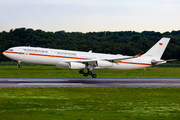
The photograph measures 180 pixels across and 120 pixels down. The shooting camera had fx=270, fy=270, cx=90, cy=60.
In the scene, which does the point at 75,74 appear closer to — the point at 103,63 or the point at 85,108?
the point at 103,63

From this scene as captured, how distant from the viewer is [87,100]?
75.3ft

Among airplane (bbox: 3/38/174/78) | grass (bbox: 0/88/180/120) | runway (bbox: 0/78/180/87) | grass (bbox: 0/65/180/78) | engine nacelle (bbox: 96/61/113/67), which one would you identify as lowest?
grass (bbox: 0/88/180/120)

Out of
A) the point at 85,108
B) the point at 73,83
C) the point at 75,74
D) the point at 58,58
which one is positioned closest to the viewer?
the point at 85,108

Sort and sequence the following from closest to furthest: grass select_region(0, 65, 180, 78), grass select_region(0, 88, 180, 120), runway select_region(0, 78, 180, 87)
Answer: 1. grass select_region(0, 88, 180, 120)
2. runway select_region(0, 78, 180, 87)
3. grass select_region(0, 65, 180, 78)

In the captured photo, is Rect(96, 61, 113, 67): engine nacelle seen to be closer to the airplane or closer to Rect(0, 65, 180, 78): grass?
the airplane

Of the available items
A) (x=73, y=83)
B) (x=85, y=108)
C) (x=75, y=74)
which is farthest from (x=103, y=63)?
(x=85, y=108)

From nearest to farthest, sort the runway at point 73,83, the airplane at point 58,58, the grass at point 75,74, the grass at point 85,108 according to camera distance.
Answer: the grass at point 85,108, the runway at point 73,83, the airplane at point 58,58, the grass at point 75,74

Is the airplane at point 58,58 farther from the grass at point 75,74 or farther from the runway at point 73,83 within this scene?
the grass at point 75,74

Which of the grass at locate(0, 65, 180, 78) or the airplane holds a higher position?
the airplane

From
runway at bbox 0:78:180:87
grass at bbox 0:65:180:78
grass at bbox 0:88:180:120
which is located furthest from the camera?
grass at bbox 0:65:180:78

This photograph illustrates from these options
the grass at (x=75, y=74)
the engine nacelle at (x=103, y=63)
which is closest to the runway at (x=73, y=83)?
the engine nacelle at (x=103, y=63)

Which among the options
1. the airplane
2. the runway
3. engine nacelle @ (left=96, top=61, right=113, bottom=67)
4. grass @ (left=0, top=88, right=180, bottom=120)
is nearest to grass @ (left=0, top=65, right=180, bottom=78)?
the airplane

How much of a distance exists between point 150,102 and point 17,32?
107m

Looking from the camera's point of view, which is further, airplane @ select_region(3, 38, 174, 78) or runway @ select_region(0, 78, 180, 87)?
airplane @ select_region(3, 38, 174, 78)
